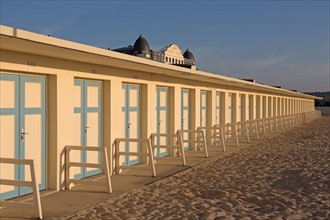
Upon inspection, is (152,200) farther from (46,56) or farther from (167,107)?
(167,107)

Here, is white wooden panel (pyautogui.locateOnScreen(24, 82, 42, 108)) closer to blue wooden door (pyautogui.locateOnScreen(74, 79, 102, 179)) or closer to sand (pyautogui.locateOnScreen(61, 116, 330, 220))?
blue wooden door (pyautogui.locateOnScreen(74, 79, 102, 179))

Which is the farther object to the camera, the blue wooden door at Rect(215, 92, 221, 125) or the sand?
the blue wooden door at Rect(215, 92, 221, 125)

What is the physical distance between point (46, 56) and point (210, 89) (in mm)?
10573

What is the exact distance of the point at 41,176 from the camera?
8250 millimetres

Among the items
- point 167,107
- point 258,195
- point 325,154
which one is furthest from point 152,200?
point 325,154

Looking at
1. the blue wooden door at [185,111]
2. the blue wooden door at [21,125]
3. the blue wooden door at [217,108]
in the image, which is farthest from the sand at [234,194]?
the blue wooden door at [217,108]

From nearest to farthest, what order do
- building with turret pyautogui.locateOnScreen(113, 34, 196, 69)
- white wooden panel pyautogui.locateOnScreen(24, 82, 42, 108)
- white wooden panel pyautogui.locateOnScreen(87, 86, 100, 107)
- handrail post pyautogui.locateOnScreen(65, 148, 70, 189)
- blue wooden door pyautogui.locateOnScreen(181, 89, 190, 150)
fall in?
white wooden panel pyautogui.locateOnScreen(24, 82, 42, 108)
handrail post pyautogui.locateOnScreen(65, 148, 70, 189)
white wooden panel pyautogui.locateOnScreen(87, 86, 100, 107)
blue wooden door pyautogui.locateOnScreen(181, 89, 190, 150)
building with turret pyautogui.locateOnScreen(113, 34, 196, 69)

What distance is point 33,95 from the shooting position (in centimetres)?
812

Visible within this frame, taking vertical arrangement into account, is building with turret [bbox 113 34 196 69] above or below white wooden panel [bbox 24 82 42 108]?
above

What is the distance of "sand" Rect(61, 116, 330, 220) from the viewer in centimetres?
691

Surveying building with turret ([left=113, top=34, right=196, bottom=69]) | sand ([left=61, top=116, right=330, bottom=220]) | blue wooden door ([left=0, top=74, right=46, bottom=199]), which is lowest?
sand ([left=61, top=116, right=330, bottom=220])

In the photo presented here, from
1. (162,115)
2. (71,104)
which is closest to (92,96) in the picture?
(71,104)

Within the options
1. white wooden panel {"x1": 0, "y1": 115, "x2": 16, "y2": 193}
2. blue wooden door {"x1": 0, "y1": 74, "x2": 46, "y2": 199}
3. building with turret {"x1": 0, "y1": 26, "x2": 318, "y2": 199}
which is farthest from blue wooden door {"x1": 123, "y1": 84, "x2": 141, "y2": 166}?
white wooden panel {"x1": 0, "y1": 115, "x2": 16, "y2": 193}

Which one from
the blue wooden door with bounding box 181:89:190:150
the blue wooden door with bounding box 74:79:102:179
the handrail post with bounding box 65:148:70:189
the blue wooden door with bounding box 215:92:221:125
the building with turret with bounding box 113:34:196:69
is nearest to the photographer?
the handrail post with bounding box 65:148:70:189
